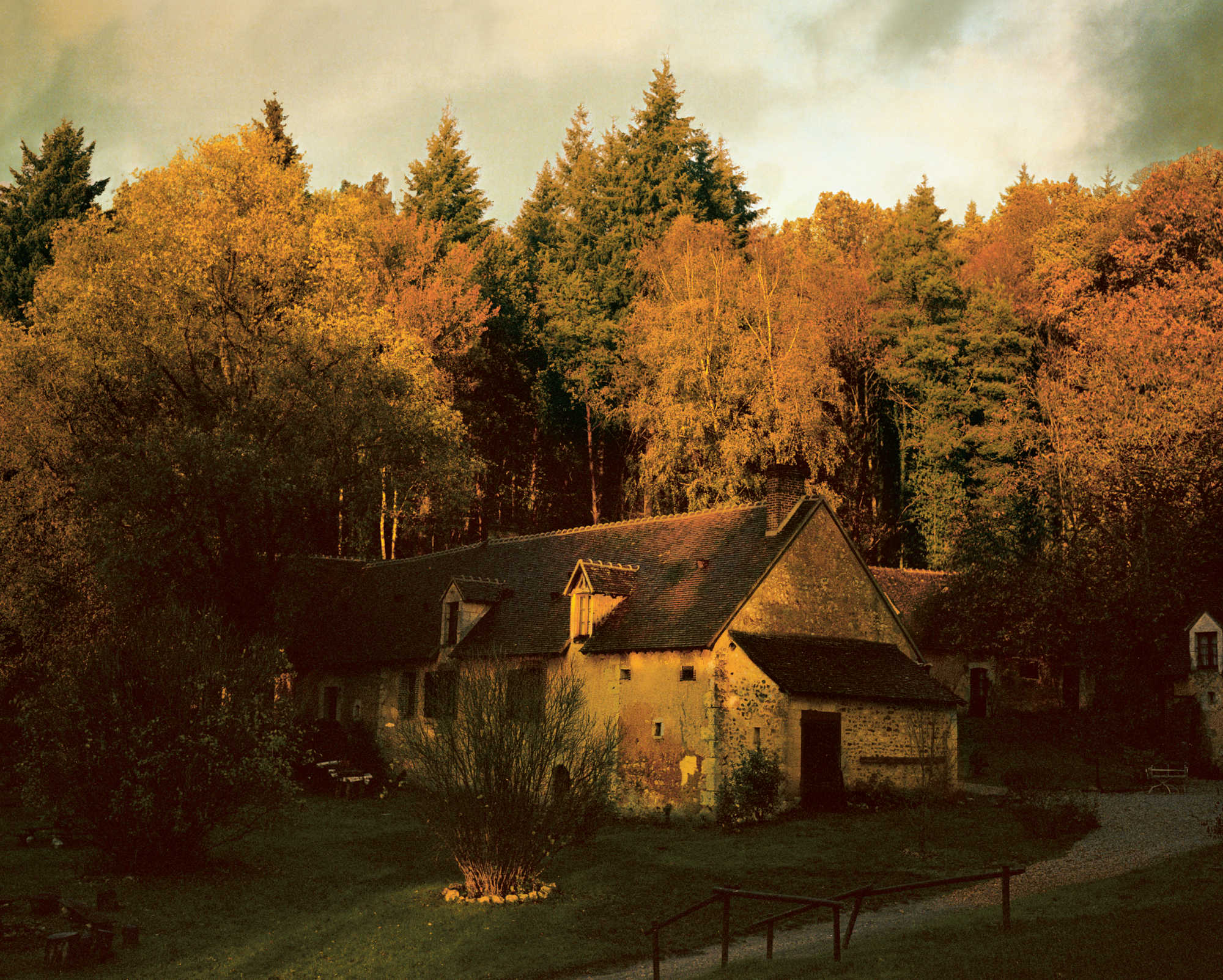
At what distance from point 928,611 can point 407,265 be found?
26.5 meters

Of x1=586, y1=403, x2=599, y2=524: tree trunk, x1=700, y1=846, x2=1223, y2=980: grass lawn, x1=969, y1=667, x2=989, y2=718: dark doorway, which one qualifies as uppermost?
x1=586, y1=403, x2=599, y2=524: tree trunk

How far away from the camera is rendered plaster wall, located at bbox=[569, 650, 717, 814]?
27203 mm

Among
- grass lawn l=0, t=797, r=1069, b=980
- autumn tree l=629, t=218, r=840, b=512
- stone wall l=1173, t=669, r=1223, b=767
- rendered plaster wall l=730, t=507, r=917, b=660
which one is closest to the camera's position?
grass lawn l=0, t=797, r=1069, b=980

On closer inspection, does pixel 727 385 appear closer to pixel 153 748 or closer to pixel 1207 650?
pixel 1207 650

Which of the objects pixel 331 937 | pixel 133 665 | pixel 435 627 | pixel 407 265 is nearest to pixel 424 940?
pixel 331 937

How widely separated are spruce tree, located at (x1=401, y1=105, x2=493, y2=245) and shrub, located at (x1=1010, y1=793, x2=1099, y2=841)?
1672 inches

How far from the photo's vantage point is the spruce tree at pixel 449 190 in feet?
194

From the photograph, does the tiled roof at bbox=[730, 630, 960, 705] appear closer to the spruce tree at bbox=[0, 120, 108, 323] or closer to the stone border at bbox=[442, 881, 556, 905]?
the stone border at bbox=[442, 881, 556, 905]

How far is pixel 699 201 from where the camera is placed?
55562 millimetres

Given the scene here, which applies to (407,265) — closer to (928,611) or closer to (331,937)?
(928,611)

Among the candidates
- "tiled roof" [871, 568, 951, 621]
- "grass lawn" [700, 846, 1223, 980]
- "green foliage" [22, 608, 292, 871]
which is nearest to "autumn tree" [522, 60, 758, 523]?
"tiled roof" [871, 568, 951, 621]

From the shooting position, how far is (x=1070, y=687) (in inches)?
1789

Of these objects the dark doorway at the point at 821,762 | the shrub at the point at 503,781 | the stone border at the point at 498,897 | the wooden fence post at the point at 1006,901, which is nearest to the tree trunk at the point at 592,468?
the dark doorway at the point at 821,762

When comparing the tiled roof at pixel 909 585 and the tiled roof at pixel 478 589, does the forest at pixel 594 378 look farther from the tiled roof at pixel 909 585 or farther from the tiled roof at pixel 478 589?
the tiled roof at pixel 478 589
